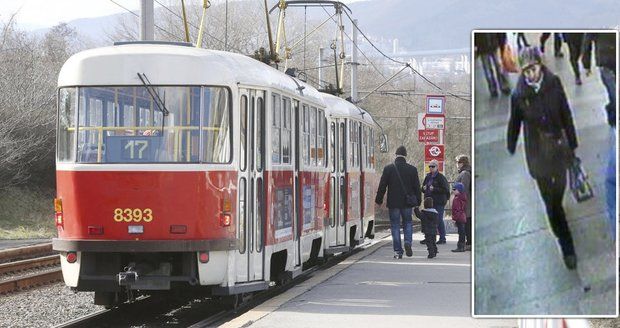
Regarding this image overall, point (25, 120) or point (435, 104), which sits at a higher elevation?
point (25, 120)

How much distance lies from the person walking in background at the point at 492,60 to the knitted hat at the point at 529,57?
6 centimetres

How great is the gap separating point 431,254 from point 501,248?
1638 cm

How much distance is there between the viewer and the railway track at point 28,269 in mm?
17547

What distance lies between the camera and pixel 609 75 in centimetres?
360

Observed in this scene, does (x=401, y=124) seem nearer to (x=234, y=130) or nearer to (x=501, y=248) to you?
(x=234, y=130)

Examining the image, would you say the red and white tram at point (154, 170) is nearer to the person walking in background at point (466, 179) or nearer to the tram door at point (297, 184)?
the tram door at point (297, 184)

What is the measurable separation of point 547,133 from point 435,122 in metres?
26.1

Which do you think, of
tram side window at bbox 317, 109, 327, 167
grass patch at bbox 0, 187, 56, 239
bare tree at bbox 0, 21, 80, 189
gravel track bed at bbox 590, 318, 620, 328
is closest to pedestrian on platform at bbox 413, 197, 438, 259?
tram side window at bbox 317, 109, 327, 167

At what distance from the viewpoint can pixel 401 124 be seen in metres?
72.7

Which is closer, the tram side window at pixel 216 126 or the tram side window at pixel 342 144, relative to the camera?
the tram side window at pixel 216 126

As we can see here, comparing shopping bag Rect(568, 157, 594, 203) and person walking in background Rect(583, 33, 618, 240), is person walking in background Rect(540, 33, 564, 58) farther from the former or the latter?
shopping bag Rect(568, 157, 594, 203)

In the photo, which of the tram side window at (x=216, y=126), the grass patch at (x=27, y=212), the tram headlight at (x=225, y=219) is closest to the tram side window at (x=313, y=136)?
the tram side window at (x=216, y=126)

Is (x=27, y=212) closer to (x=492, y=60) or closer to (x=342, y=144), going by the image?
(x=342, y=144)

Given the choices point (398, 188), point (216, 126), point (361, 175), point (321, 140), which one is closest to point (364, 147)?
point (361, 175)
